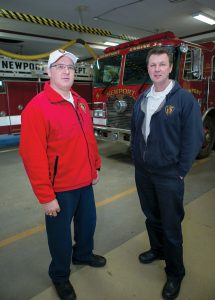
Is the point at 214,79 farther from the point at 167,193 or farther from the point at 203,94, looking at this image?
the point at 167,193

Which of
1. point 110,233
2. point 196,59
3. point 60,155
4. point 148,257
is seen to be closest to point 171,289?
point 148,257

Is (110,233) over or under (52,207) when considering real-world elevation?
under

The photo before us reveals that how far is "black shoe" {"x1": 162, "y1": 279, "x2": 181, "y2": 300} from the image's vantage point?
2.05 m

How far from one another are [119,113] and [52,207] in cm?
415

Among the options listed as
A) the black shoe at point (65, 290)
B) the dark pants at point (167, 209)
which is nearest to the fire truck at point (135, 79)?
the dark pants at point (167, 209)

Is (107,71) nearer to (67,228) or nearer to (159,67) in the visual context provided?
(159,67)

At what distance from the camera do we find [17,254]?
2654mm

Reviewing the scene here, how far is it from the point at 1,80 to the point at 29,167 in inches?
245

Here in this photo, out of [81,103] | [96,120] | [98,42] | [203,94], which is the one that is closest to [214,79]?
[203,94]

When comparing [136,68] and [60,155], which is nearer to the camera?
[60,155]

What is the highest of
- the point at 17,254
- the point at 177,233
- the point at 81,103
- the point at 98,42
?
the point at 98,42

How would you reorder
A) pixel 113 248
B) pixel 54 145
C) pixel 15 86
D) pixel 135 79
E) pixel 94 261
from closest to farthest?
pixel 54 145
pixel 94 261
pixel 113 248
pixel 135 79
pixel 15 86

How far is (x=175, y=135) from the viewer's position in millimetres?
1883

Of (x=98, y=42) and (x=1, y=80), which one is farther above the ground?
(x=98, y=42)
